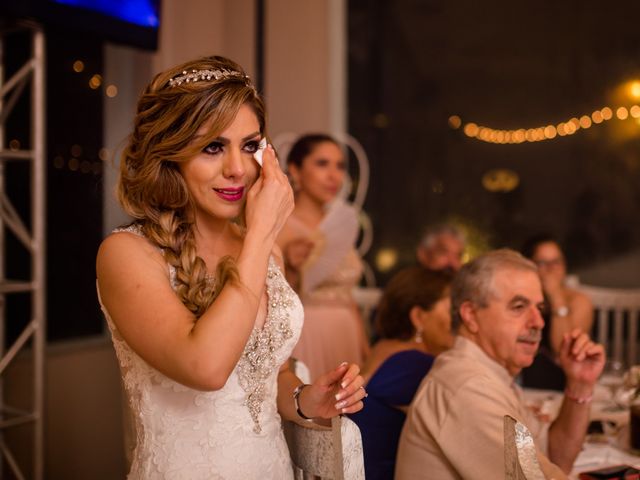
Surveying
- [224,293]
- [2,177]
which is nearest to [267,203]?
[224,293]

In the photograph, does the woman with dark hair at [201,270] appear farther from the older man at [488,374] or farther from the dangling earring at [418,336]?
the dangling earring at [418,336]

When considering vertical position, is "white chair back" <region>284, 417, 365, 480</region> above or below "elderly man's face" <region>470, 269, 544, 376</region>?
below

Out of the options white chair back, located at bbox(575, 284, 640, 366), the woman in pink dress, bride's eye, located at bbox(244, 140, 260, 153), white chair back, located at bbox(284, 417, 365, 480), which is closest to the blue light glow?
the woman in pink dress

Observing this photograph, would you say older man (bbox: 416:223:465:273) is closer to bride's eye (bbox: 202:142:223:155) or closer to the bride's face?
the bride's face

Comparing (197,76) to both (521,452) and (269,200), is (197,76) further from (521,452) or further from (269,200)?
A: (521,452)

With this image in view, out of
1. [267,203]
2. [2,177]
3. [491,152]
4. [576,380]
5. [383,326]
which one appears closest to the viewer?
[267,203]

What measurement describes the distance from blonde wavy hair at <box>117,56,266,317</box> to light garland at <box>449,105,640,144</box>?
3696 millimetres

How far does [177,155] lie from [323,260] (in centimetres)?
228

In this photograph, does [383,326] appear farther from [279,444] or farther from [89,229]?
[89,229]

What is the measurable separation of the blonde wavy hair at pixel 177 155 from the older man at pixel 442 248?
2.77m

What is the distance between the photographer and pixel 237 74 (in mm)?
1572

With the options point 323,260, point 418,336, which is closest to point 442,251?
point 323,260

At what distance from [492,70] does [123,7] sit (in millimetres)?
2697

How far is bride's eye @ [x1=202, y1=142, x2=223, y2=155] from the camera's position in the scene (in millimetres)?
1483
